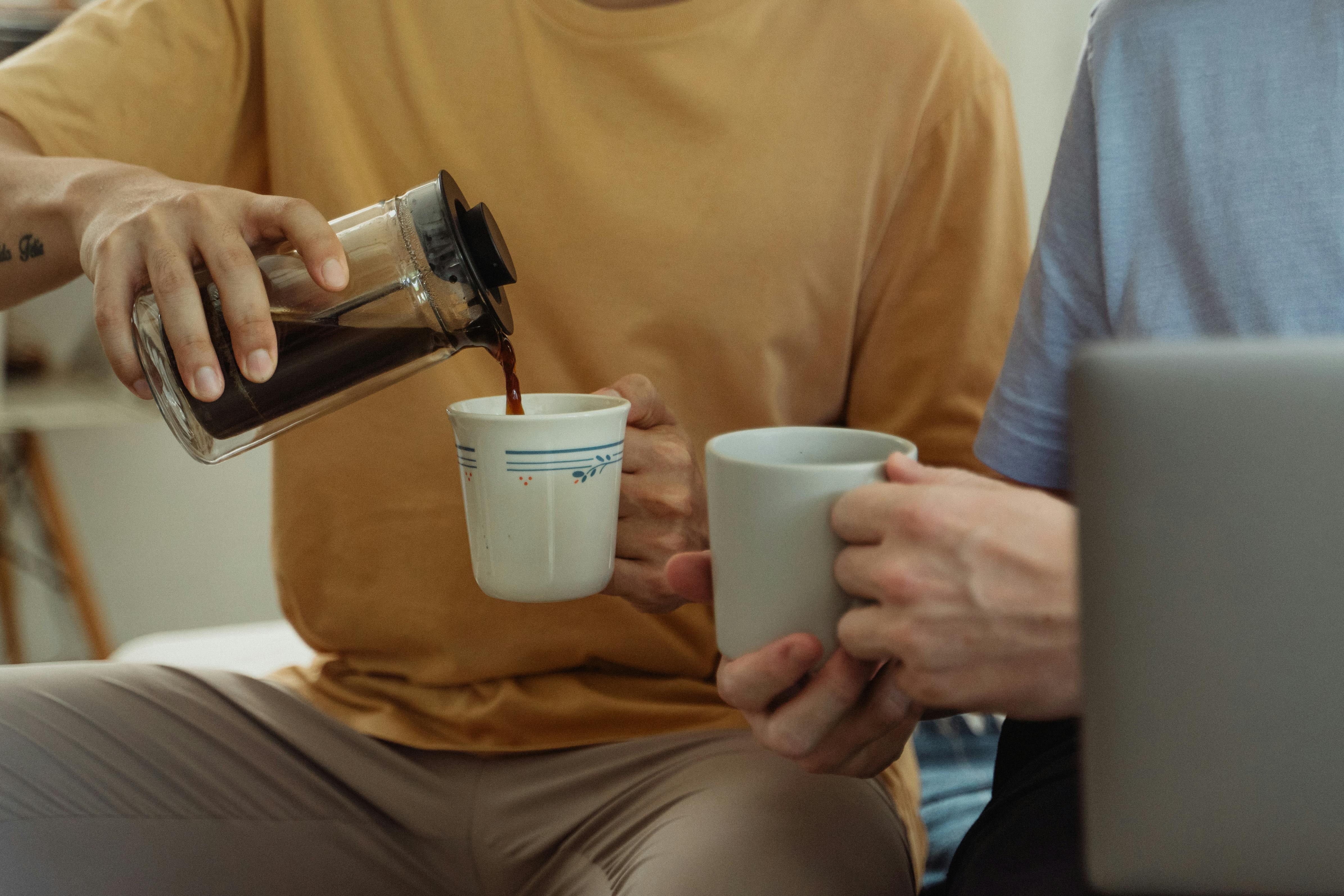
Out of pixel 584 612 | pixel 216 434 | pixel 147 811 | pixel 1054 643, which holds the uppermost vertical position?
pixel 216 434

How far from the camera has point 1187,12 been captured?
0.83 m

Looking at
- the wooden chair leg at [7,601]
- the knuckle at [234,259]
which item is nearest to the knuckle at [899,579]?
the knuckle at [234,259]

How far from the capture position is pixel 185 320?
707mm

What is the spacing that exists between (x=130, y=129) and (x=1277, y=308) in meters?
1.05

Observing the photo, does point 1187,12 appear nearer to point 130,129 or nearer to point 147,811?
point 130,129

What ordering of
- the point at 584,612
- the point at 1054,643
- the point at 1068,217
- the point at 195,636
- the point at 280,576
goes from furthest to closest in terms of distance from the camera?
the point at 195,636 → the point at 280,576 → the point at 584,612 → the point at 1068,217 → the point at 1054,643

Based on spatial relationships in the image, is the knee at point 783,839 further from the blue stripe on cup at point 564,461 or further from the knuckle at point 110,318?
the knuckle at point 110,318

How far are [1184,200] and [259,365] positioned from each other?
2.30ft

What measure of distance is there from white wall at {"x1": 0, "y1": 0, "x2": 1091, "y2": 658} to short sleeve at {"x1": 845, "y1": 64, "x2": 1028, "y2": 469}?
1.18 metres

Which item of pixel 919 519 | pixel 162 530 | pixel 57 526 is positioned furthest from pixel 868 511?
pixel 162 530

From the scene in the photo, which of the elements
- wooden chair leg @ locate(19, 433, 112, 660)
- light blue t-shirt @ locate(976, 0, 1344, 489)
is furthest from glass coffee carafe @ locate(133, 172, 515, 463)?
wooden chair leg @ locate(19, 433, 112, 660)

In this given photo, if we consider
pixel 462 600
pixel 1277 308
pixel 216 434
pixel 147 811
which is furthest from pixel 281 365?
pixel 1277 308

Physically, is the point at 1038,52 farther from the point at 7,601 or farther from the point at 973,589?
the point at 7,601

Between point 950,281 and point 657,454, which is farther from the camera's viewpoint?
point 950,281
